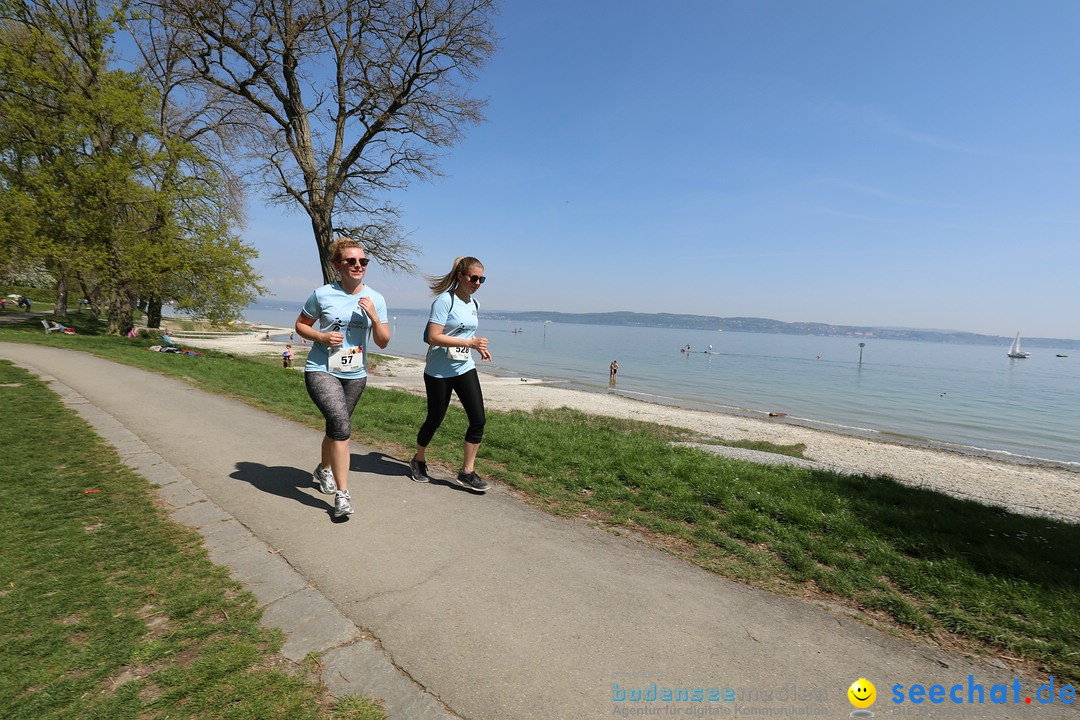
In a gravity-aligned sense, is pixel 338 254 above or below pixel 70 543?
above

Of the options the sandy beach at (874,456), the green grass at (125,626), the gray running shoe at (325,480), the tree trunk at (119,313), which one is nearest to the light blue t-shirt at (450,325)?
the gray running shoe at (325,480)

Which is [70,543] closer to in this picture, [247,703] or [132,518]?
[132,518]

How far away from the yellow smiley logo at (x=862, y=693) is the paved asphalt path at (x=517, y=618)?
1.4 inches

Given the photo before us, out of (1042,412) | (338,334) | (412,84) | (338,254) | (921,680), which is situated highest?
(412,84)

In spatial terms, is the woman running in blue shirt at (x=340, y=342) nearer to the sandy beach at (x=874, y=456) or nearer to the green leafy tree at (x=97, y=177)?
the sandy beach at (x=874, y=456)

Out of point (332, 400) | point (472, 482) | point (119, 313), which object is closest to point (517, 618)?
point (472, 482)

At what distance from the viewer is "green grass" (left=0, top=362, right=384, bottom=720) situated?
6.29 ft

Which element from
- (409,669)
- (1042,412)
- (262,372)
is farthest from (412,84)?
(1042,412)

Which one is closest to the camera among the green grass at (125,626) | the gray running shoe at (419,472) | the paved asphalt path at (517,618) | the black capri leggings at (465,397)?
the green grass at (125,626)

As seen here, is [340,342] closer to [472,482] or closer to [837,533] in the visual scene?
[472,482]

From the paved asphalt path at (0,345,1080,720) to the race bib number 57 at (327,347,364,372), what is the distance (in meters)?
1.21

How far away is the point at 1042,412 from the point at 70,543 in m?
40.8

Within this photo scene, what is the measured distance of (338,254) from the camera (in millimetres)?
3893

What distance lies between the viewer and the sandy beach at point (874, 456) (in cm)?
1044
